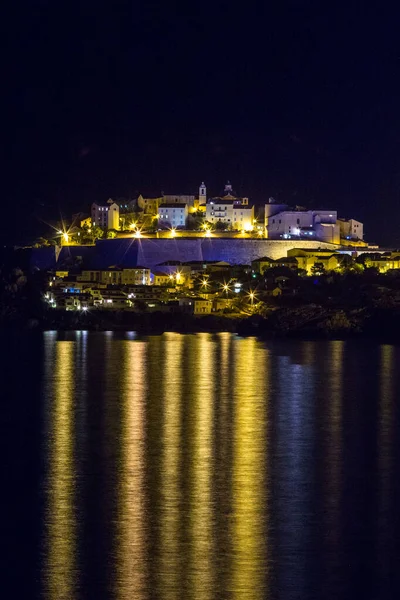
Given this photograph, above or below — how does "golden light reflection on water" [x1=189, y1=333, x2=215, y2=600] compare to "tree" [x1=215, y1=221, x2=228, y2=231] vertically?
below

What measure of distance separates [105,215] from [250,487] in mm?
22654

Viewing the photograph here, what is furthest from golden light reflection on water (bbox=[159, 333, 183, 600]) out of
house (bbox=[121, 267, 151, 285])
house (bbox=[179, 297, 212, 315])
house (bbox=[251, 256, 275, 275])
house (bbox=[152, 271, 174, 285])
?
house (bbox=[251, 256, 275, 275])

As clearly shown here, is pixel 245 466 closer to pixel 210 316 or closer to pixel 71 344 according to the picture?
pixel 71 344

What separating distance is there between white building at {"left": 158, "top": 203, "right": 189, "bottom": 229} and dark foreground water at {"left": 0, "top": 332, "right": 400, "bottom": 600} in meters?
13.5

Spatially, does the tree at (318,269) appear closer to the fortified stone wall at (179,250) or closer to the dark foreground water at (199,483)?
the fortified stone wall at (179,250)

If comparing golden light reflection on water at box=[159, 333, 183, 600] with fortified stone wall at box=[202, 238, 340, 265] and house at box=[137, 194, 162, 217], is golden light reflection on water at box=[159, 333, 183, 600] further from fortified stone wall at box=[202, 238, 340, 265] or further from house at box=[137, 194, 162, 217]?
house at box=[137, 194, 162, 217]

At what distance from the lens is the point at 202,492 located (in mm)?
9625

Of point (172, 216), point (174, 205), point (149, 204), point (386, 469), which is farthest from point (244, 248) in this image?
point (386, 469)

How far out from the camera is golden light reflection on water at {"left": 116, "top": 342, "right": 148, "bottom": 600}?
7.46 m

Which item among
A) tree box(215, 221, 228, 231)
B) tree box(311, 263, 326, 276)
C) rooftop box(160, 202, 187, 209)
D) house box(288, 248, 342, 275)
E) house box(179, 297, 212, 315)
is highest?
rooftop box(160, 202, 187, 209)

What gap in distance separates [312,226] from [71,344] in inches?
425

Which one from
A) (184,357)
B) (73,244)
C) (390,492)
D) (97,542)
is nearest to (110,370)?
(184,357)

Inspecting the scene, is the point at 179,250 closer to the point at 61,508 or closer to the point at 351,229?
the point at 351,229

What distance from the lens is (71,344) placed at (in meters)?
22.4
